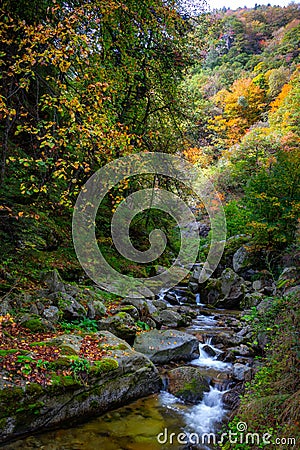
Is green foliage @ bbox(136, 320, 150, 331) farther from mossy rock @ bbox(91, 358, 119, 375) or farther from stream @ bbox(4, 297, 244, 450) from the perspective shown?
mossy rock @ bbox(91, 358, 119, 375)

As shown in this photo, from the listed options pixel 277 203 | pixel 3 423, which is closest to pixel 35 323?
pixel 3 423

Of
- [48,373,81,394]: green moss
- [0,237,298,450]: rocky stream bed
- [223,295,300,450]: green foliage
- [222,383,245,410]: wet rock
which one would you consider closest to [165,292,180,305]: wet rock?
[0,237,298,450]: rocky stream bed

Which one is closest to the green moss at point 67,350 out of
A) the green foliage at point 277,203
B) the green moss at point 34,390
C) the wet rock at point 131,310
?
the green moss at point 34,390

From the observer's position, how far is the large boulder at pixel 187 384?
187 inches

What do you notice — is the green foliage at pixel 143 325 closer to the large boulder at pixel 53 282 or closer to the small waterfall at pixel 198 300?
the large boulder at pixel 53 282

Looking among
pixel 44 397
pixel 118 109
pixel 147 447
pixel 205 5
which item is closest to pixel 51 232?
pixel 118 109

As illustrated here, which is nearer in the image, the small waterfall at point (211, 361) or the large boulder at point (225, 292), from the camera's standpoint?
the small waterfall at point (211, 361)

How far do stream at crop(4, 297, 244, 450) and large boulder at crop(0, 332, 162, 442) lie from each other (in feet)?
0.36

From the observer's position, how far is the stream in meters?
3.46

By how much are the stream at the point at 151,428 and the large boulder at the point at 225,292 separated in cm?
579

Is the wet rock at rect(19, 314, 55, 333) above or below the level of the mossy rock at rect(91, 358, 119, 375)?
above

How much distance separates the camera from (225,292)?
11.4 m

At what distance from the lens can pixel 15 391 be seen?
334 centimetres

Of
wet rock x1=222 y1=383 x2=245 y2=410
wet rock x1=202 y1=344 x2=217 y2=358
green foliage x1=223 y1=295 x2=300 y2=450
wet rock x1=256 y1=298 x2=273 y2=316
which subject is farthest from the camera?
A: wet rock x1=202 y1=344 x2=217 y2=358
